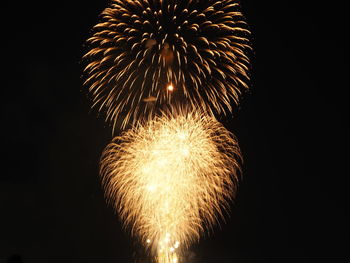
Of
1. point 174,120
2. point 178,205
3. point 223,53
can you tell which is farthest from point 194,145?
point 223,53

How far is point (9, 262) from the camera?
985 centimetres

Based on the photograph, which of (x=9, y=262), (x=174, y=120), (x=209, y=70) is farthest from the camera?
(x=174, y=120)

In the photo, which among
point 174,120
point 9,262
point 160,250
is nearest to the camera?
point 9,262

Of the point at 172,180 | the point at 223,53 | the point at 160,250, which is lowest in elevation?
the point at 160,250

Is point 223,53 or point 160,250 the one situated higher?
point 223,53

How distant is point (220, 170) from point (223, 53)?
23.5 ft

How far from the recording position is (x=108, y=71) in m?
23.7

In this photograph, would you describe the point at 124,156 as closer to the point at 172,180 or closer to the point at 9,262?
the point at 172,180

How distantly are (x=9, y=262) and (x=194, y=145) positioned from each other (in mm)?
17607

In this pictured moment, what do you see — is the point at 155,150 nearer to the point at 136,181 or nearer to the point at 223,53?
the point at 136,181

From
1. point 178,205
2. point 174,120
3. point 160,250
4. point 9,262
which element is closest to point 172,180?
point 178,205

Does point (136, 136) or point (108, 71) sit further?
point (136, 136)

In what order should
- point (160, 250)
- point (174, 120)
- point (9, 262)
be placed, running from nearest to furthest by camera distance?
point (9, 262) → point (174, 120) → point (160, 250)

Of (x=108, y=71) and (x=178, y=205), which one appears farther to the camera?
(x=178, y=205)
